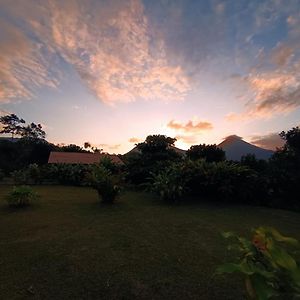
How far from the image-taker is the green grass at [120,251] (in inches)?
142

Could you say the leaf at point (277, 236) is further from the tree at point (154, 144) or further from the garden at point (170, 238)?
the tree at point (154, 144)

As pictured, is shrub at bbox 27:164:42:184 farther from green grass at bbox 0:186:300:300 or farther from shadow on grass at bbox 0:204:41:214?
green grass at bbox 0:186:300:300

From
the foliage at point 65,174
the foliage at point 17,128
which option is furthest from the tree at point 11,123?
the foliage at point 65,174

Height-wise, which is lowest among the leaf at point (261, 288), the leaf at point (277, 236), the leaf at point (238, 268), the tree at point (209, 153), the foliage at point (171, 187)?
the leaf at point (261, 288)

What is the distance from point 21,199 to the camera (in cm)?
944

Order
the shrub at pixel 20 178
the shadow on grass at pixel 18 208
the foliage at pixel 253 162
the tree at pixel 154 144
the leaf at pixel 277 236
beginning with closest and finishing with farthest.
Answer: the leaf at pixel 277 236 → the shadow on grass at pixel 18 208 → the foliage at pixel 253 162 → the tree at pixel 154 144 → the shrub at pixel 20 178

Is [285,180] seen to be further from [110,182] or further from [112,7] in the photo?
[112,7]

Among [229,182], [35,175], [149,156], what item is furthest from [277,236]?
[35,175]

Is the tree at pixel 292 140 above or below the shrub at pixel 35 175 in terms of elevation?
above

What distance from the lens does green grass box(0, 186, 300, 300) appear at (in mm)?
3604

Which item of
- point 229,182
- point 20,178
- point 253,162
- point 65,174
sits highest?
point 253,162

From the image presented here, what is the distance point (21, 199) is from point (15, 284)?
6322mm

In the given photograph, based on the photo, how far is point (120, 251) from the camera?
4996mm

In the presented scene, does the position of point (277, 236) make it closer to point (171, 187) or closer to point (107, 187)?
point (107, 187)
